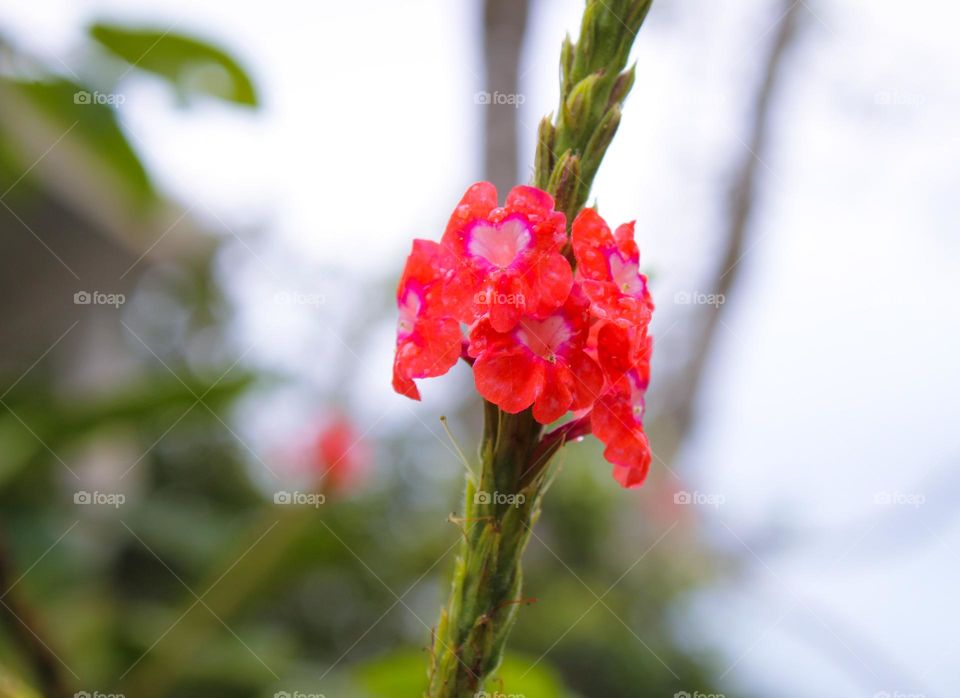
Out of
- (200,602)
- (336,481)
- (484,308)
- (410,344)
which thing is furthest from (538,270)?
(336,481)

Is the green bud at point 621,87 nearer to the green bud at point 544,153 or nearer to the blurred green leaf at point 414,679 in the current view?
the green bud at point 544,153

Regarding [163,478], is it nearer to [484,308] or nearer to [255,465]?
[255,465]

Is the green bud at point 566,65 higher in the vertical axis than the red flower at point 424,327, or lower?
higher
